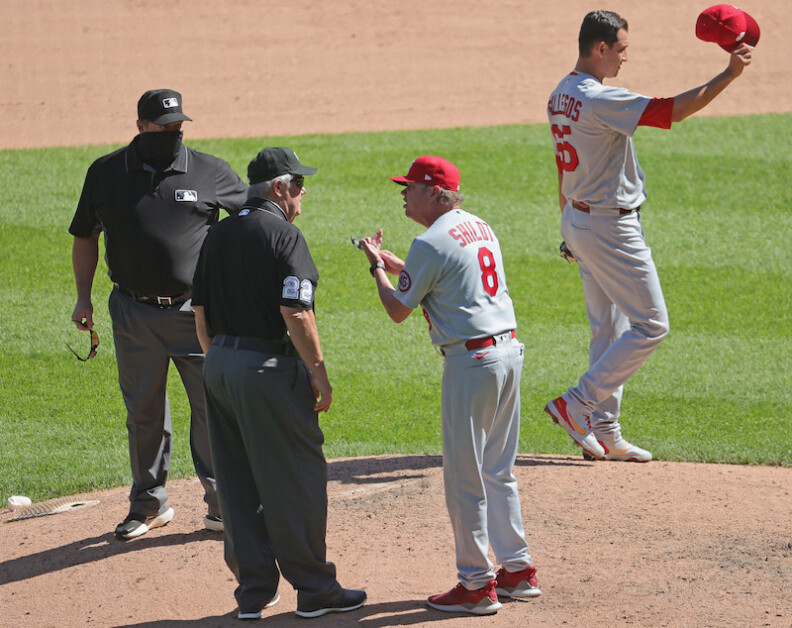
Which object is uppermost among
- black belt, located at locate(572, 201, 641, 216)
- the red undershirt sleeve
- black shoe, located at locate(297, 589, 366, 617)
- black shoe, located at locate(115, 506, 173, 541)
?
the red undershirt sleeve

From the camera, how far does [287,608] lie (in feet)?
14.5

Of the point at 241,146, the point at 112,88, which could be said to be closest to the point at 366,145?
the point at 241,146

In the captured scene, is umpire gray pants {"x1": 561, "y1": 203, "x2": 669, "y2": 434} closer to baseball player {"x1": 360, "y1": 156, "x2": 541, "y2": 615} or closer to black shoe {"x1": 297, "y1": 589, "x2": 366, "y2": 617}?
baseball player {"x1": 360, "y1": 156, "x2": 541, "y2": 615}

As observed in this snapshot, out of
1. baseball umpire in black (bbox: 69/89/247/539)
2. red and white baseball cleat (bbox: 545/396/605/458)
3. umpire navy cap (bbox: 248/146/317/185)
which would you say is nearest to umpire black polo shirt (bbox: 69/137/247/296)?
baseball umpire in black (bbox: 69/89/247/539)

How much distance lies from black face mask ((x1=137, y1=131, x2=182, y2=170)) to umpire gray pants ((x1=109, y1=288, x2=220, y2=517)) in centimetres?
70

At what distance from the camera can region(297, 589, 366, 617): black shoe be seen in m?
4.27

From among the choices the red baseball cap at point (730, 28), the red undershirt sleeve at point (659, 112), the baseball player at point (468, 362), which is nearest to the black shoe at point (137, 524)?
the baseball player at point (468, 362)

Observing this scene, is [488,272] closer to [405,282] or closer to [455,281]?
[455,281]

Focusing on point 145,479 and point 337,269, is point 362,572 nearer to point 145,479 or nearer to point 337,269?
point 145,479

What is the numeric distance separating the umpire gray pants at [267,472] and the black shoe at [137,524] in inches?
40.9

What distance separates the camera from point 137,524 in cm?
523

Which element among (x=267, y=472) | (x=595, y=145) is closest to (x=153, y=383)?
(x=267, y=472)

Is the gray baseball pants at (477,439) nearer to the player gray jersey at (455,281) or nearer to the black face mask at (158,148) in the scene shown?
the player gray jersey at (455,281)

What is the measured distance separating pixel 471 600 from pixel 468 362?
974 mm
